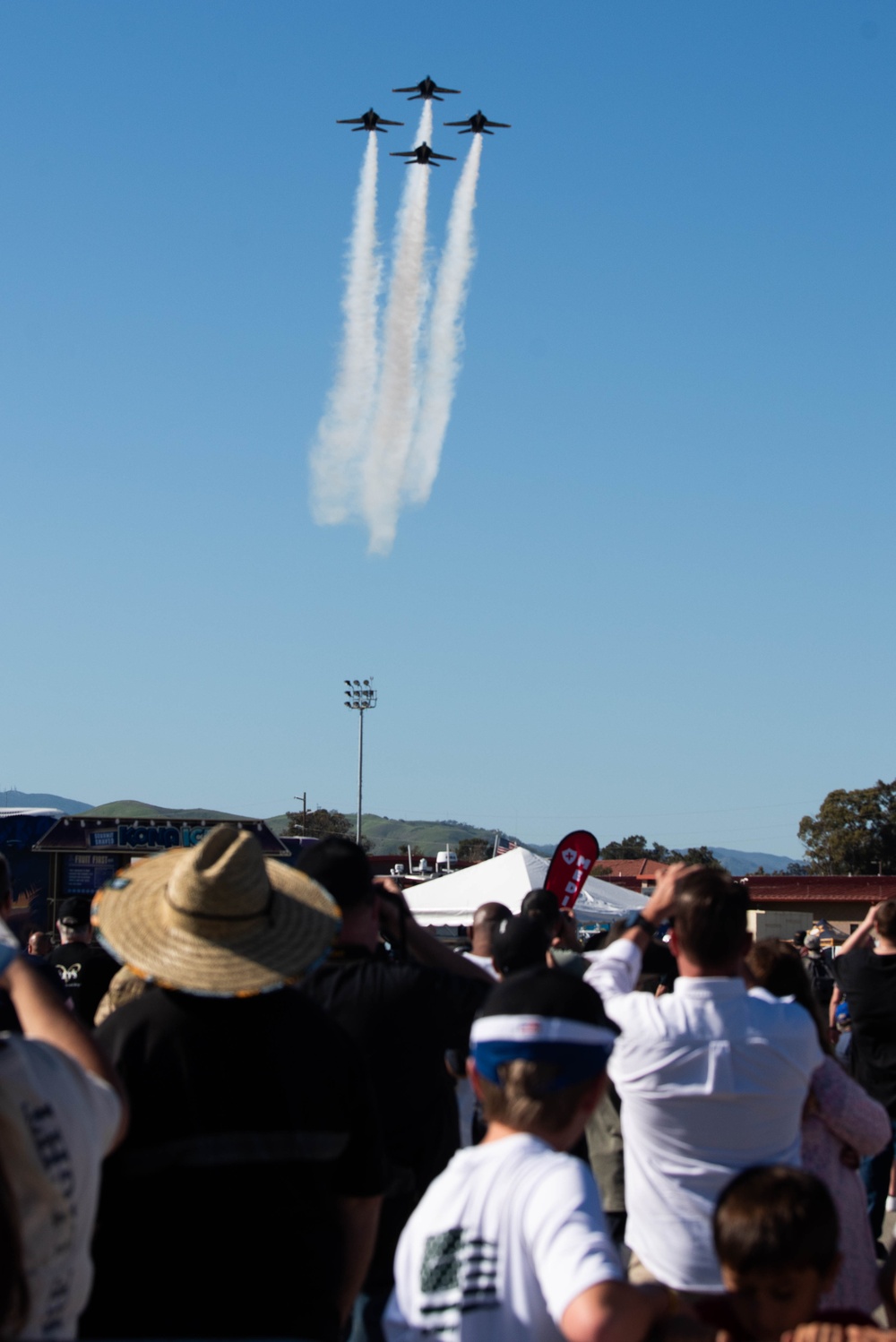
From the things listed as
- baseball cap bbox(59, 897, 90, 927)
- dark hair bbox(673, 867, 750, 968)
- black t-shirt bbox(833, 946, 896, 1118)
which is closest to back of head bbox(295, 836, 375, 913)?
dark hair bbox(673, 867, 750, 968)

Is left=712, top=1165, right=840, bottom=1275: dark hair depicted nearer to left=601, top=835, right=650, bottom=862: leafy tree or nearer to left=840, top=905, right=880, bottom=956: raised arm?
left=840, top=905, right=880, bottom=956: raised arm

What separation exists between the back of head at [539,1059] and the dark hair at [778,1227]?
394 millimetres

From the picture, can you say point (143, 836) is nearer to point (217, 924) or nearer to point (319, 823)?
point (217, 924)

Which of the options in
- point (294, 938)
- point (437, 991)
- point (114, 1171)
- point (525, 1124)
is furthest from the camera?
point (437, 991)

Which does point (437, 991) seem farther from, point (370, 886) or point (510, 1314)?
point (510, 1314)

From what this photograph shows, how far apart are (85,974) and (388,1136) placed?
2.60 meters

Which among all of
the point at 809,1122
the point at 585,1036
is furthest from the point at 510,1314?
the point at 809,1122

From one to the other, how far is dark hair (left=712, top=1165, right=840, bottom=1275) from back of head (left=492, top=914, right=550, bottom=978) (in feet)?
8.46

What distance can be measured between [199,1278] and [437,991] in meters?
1.37

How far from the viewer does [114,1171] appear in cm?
263

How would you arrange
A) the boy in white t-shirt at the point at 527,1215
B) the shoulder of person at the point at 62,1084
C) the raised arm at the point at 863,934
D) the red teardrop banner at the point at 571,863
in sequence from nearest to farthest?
the shoulder of person at the point at 62,1084, the boy in white t-shirt at the point at 527,1215, the raised arm at the point at 863,934, the red teardrop banner at the point at 571,863

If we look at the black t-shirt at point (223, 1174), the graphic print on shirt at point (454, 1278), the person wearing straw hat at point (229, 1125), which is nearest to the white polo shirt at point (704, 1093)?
the person wearing straw hat at point (229, 1125)

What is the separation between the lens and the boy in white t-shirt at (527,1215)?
86.6 inches

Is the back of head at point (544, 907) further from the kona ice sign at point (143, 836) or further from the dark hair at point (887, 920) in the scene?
the kona ice sign at point (143, 836)
